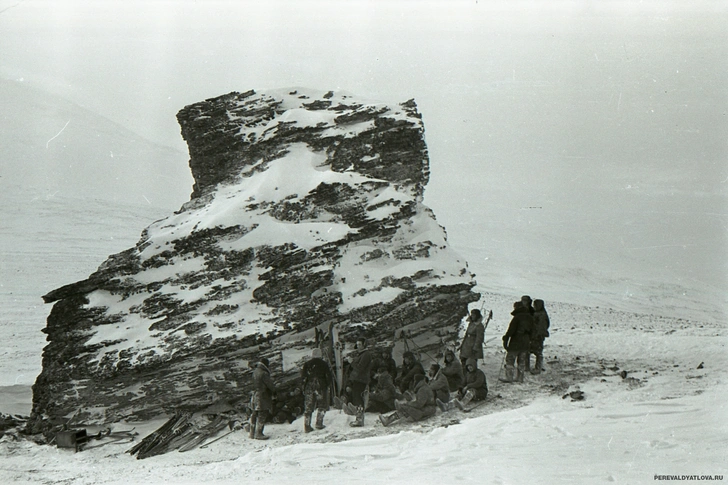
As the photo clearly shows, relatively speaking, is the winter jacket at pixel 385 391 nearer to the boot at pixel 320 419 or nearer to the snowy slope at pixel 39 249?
the boot at pixel 320 419

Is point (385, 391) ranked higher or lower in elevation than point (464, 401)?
higher

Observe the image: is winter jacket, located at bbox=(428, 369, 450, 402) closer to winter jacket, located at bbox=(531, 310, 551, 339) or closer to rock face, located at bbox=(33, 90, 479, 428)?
rock face, located at bbox=(33, 90, 479, 428)

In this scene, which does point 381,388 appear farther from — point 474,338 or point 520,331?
point 520,331

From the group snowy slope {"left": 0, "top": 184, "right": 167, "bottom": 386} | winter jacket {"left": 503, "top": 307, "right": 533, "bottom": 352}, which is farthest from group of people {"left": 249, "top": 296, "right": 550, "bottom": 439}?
snowy slope {"left": 0, "top": 184, "right": 167, "bottom": 386}

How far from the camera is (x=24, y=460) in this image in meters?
12.5

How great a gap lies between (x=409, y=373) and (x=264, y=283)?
336 centimetres

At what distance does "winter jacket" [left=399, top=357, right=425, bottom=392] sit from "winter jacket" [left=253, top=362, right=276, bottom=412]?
232 cm

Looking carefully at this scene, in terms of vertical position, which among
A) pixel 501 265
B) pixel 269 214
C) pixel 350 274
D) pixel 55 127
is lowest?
pixel 501 265

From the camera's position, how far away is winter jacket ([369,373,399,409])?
1275cm

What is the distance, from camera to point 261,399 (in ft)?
40.3

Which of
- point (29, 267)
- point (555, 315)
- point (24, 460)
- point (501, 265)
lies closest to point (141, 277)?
point (24, 460)

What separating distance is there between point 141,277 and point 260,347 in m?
2.90

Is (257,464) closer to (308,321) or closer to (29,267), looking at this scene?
(308,321)

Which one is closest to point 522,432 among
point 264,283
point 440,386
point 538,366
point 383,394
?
point 440,386
